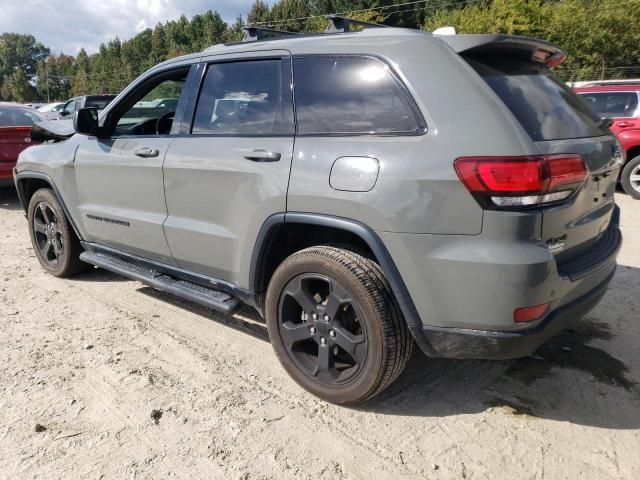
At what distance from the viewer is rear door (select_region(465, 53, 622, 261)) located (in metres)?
2.35

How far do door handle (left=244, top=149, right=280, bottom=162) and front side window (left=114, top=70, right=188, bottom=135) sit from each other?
1.17m

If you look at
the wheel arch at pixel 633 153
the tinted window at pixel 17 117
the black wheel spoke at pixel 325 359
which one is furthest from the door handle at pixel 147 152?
the wheel arch at pixel 633 153

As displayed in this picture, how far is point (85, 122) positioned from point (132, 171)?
60 cm

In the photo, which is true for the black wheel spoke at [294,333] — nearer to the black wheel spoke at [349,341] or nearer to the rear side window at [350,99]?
the black wheel spoke at [349,341]

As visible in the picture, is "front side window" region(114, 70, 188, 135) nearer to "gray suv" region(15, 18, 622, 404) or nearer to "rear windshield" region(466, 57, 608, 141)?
"gray suv" region(15, 18, 622, 404)

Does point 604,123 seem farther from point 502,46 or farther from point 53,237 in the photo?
point 53,237

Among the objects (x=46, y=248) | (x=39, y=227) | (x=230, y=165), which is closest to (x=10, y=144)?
(x=39, y=227)

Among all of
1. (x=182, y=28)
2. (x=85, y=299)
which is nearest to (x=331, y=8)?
(x=182, y=28)

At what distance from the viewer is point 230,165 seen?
3.03m

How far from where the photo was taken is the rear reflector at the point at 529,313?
229 cm

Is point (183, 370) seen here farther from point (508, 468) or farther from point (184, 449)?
point (508, 468)

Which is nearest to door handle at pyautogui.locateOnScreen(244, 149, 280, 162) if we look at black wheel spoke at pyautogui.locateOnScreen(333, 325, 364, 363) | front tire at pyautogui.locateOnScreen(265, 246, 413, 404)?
front tire at pyautogui.locateOnScreen(265, 246, 413, 404)

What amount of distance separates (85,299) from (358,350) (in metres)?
2.69

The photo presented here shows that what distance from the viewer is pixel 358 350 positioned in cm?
267
